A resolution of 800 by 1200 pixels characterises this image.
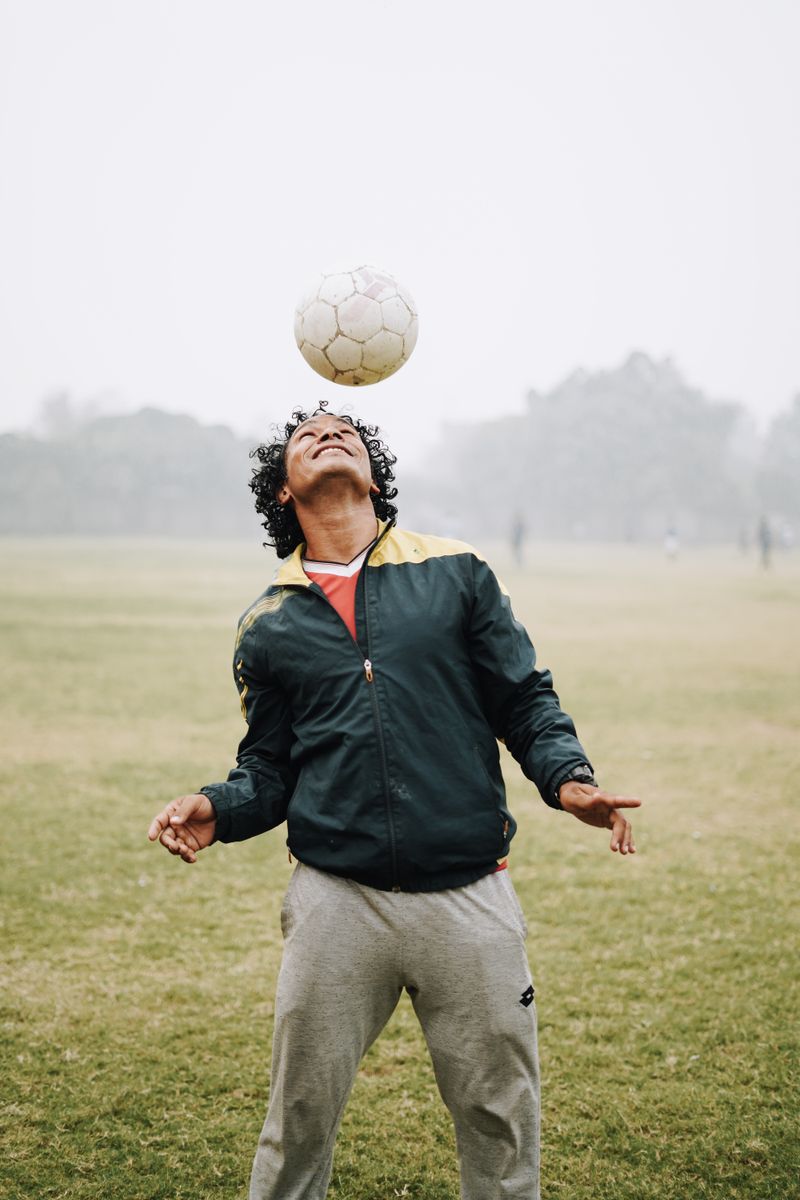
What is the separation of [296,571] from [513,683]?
62 cm

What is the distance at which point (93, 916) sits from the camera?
5223mm

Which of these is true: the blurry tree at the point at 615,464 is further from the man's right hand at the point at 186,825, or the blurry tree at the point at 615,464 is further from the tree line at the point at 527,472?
the man's right hand at the point at 186,825

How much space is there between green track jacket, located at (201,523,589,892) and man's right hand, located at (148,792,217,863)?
0.03m

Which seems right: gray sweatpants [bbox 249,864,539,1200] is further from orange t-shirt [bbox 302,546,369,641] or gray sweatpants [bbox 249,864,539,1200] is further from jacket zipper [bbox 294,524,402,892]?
orange t-shirt [bbox 302,546,369,641]

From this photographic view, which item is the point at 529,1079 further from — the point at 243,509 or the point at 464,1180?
the point at 243,509

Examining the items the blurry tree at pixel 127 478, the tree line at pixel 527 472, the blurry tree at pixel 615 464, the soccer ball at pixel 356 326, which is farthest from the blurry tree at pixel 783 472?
the soccer ball at pixel 356 326

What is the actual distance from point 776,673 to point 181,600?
14056mm

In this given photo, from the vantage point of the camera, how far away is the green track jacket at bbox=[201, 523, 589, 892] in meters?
2.40

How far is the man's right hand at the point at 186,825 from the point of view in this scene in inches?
97.3

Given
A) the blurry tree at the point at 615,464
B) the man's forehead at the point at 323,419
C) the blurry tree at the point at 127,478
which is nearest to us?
the man's forehead at the point at 323,419

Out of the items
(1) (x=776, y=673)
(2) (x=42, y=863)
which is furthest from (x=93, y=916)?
(1) (x=776, y=673)

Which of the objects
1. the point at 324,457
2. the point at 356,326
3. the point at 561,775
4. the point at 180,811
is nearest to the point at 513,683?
the point at 561,775

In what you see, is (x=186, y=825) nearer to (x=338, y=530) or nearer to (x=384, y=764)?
(x=384, y=764)

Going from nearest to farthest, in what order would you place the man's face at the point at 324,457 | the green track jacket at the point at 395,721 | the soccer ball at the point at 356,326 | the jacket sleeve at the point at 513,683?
the green track jacket at the point at 395,721 < the jacket sleeve at the point at 513,683 < the man's face at the point at 324,457 < the soccer ball at the point at 356,326
